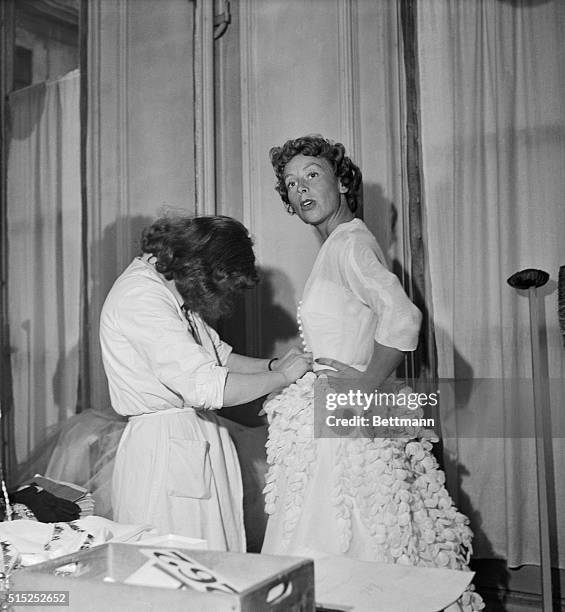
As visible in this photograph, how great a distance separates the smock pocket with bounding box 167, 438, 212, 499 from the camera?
80.1 inches

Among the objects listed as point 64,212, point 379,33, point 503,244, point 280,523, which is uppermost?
point 379,33

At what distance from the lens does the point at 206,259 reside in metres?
2.11

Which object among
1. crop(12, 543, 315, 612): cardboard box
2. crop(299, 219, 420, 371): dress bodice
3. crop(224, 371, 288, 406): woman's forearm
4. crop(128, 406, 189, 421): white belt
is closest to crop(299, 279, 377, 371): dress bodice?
crop(299, 219, 420, 371): dress bodice

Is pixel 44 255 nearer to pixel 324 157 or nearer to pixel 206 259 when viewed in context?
pixel 206 259

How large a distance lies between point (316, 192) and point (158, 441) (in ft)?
2.48

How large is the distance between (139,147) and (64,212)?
1.42ft

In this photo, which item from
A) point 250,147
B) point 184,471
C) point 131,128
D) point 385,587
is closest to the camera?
point 385,587

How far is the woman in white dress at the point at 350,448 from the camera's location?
181 centimetres

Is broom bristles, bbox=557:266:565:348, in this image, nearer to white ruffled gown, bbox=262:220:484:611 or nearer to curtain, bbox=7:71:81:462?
white ruffled gown, bbox=262:220:484:611

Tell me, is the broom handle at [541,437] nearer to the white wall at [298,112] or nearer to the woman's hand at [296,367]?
the white wall at [298,112]

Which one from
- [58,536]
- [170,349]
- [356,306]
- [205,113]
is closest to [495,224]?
[356,306]

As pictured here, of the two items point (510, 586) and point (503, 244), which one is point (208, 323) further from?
point (510, 586)

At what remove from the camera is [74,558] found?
1.04m

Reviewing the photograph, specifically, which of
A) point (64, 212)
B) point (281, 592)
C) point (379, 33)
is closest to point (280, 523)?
point (281, 592)
